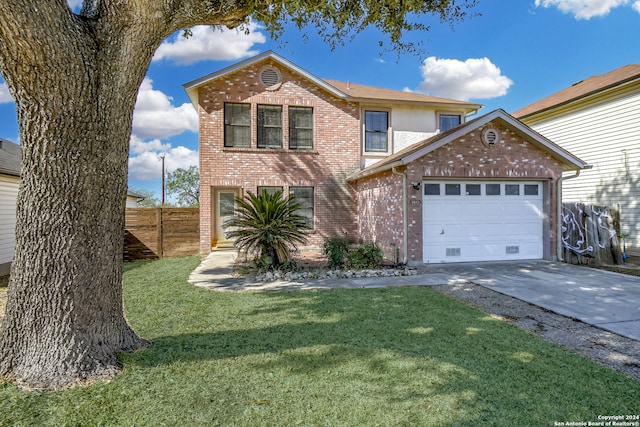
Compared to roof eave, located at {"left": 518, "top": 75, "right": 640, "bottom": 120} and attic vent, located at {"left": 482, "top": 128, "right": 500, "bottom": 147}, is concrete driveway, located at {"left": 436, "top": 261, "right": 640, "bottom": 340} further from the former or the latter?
roof eave, located at {"left": 518, "top": 75, "right": 640, "bottom": 120}

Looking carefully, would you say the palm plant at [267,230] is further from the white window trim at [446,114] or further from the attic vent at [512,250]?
the white window trim at [446,114]

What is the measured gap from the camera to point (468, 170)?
30.1ft

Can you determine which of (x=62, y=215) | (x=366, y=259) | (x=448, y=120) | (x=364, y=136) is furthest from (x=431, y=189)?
(x=62, y=215)

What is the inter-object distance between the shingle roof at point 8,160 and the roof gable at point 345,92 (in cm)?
561

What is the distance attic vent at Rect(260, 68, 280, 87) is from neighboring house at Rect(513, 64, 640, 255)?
1104 centimetres

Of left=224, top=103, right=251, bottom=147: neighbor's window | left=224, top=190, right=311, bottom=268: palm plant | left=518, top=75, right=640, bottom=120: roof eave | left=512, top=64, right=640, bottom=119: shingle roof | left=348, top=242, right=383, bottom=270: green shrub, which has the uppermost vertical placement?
left=512, top=64, right=640, bottom=119: shingle roof

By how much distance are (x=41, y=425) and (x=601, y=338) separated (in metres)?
5.67

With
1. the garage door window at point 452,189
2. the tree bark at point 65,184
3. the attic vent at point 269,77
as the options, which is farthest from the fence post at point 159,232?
the garage door window at point 452,189

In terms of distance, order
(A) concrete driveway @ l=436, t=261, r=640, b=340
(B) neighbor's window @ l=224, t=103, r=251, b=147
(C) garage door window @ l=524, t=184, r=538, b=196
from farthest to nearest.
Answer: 1. (B) neighbor's window @ l=224, t=103, r=251, b=147
2. (C) garage door window @ l=524, t=184, r=538, b=196
3. (A) concrete driveway @ l=436, t=261, r=640, b=340

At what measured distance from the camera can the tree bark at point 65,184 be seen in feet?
9.44

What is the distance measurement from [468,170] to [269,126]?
22.7 feet

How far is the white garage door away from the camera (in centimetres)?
925

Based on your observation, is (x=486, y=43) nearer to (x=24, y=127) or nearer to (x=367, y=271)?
(x=367, y=271)

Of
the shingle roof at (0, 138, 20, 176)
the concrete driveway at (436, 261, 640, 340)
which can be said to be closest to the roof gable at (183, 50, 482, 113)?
the shingle roof at (0, 138, 20, 176)
